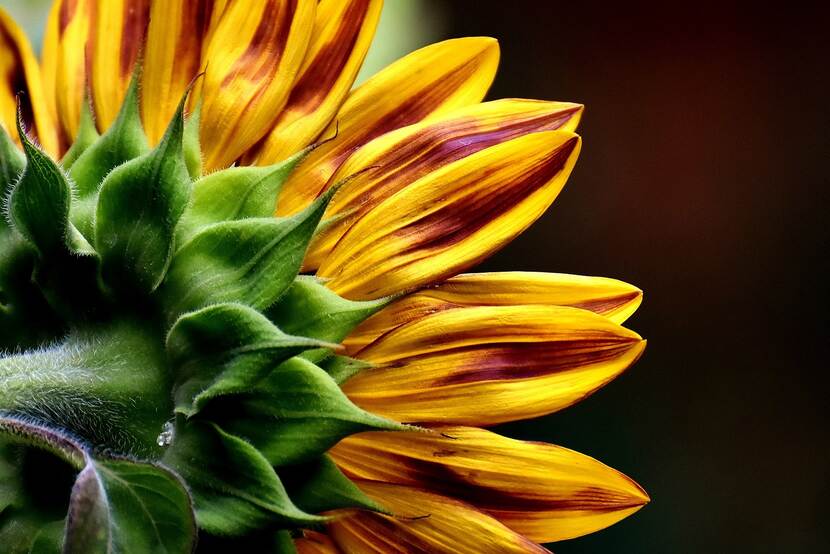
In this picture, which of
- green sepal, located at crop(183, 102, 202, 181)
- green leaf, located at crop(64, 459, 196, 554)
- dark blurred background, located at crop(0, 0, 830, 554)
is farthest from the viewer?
dark blurred background, located at crop(0, 0, 830, 554)

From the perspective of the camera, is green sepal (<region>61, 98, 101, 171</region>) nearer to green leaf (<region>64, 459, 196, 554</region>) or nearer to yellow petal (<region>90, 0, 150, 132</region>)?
yellow petal (<region>90, 0, 150, 132</region>)

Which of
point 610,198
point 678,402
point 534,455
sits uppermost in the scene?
point 534,455

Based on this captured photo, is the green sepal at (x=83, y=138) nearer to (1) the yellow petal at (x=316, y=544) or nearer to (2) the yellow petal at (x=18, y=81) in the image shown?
(2) the yellow petal at (x=18, y=81)

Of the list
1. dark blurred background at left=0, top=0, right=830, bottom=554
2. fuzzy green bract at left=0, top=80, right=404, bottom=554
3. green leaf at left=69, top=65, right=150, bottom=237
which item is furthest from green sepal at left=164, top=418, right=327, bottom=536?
dark blurred background at left=0, top=0, right=830, bottom=554

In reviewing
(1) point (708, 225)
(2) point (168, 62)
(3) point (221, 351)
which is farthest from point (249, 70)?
(1) point (708, 225)

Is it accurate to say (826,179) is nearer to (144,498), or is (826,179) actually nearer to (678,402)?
(678,402)

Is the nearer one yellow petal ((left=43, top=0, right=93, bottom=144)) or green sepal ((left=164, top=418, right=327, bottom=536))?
green sepal ((left=164, top=418, right=327, bottom=536))

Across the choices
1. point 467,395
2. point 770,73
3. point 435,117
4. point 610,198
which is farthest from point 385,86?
point 770,73
